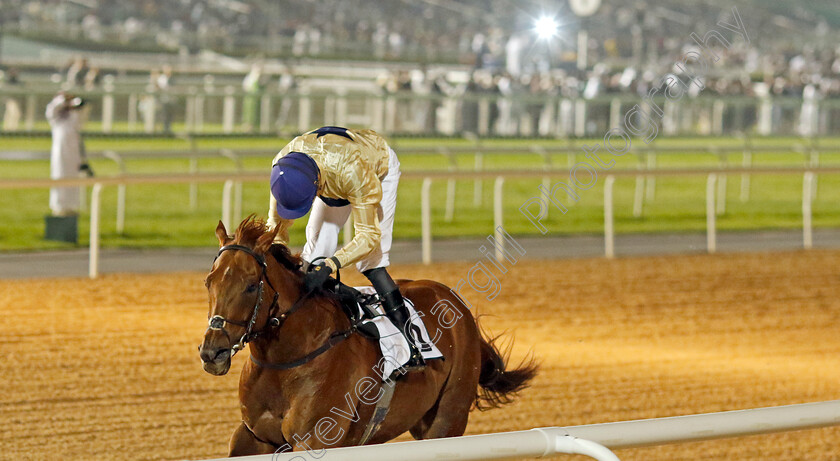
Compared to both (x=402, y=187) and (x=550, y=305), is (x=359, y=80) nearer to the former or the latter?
(x=402, y=187)

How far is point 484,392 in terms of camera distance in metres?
4.16

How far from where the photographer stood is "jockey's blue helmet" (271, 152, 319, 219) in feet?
10.3

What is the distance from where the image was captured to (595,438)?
204 cm

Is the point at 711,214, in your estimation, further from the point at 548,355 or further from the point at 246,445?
the point at 246,445

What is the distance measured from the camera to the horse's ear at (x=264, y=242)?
3031mm

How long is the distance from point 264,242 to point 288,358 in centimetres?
36

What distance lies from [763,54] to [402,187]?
2305 cm

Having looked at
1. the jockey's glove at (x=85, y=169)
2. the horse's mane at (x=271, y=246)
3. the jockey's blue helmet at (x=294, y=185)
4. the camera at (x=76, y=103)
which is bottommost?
the horse's mane at (x=271, y=246)

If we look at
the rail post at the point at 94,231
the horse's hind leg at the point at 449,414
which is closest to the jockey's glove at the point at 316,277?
the horse's hind leg at the point at 449,414

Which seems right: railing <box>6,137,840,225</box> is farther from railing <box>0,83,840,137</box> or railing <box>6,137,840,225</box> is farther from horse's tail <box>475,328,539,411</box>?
horse's tail <box>475,328,539,411</box>

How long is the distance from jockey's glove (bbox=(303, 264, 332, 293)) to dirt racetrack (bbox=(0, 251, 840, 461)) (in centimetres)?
140

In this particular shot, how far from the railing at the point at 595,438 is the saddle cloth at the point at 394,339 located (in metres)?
1.39

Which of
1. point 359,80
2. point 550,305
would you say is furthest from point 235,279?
point 359,80

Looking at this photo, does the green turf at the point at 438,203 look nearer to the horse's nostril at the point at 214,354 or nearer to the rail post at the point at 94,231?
the rail post at the point at 94,231
